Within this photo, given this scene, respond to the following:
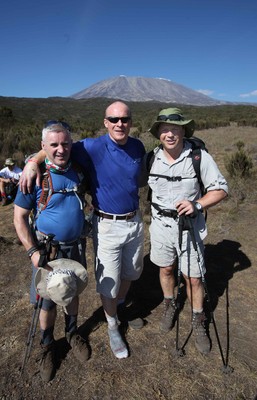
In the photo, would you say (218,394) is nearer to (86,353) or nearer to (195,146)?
(86,353)

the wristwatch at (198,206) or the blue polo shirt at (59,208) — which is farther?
the wristwatch at (198,206)

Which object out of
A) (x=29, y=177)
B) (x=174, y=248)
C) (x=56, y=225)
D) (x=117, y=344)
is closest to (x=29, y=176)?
(x=29, y=177)

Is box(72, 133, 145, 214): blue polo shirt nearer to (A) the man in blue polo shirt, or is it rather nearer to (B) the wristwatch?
(A) the man in blue polo shirt

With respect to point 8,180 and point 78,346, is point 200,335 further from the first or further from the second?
point 8,180

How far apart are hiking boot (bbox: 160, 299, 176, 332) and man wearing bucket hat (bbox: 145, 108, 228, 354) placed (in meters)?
0.26

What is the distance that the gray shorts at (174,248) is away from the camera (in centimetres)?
264

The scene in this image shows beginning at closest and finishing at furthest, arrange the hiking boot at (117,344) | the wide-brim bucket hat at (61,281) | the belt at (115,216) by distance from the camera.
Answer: the wide-brim bucket hat at (61,281), the belt at (115,216), the hiking boot at (117,344)

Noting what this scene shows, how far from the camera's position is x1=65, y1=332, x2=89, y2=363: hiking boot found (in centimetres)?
264

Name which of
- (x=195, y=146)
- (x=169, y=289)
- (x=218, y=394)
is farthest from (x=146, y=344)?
(x=195, y=146)

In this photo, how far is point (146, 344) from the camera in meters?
2.84

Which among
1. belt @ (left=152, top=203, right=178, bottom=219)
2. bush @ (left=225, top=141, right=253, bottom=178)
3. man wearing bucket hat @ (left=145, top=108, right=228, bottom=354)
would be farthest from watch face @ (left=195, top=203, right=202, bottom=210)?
bush @ (left=225, top=141, right=253, bottom=178)

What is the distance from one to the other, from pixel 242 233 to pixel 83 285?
3663 mm

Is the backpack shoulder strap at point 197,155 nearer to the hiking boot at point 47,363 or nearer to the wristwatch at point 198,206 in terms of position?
the wristwatch at point 198,206

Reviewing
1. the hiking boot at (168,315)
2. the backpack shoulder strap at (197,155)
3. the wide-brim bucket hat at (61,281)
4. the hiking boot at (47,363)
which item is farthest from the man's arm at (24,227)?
the hiking boot at (168,315)
